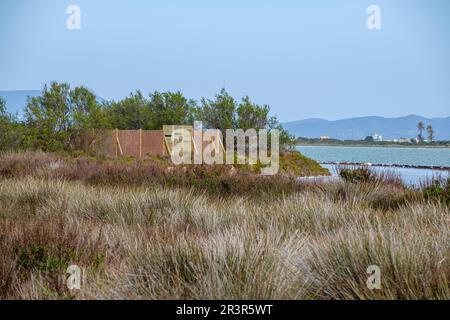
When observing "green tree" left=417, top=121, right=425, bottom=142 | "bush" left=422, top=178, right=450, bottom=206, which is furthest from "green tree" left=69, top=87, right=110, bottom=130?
"green tree" left=417, top=121, right=425, bottom=142

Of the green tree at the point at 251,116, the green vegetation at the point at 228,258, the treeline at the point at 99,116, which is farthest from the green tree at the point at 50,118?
the green vegetation at the point at 228,258

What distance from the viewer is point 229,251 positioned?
4168mm

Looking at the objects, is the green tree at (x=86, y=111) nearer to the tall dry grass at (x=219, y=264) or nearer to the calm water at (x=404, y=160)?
the calm water at (x=404, y=160)

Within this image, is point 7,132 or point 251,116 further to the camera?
point 251,116

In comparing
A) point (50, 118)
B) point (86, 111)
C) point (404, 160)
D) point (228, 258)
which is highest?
point (86, 111)

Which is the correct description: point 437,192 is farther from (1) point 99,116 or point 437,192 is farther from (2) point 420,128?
(2) point 420,128

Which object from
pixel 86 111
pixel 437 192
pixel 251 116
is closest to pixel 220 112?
pixel 251 116

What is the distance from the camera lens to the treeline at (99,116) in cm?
2380

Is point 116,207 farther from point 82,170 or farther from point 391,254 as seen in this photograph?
point 82,170

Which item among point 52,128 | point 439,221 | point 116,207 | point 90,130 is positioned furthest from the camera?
point 90,130

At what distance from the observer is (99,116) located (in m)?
26.9
